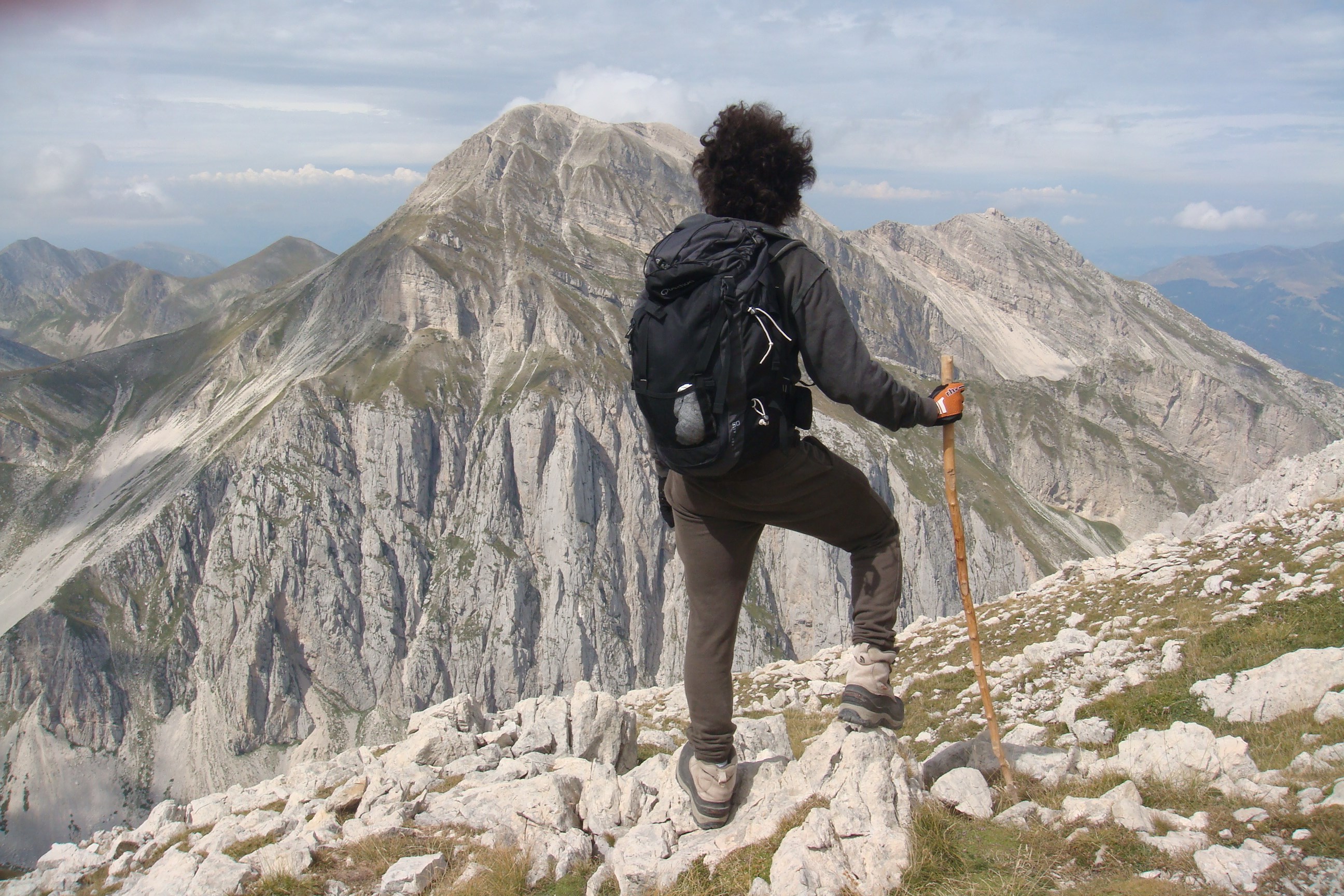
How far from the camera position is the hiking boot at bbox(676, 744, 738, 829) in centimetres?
659

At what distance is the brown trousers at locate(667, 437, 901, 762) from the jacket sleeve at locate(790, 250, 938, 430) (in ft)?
2.18

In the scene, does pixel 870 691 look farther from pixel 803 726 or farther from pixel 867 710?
pixel 803 726

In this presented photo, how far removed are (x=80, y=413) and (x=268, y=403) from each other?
57.3 meters

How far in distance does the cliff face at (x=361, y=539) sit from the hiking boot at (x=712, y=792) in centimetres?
12049

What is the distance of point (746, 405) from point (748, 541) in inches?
56.6

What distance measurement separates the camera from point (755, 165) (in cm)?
584

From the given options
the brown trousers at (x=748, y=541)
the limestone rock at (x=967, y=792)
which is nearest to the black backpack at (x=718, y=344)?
the brown trousers at (x=748, y=541)

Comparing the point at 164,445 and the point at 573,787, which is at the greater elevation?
the point at 573,787

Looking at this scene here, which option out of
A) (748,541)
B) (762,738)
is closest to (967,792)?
(748,541)

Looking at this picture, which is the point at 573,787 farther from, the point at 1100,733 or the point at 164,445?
the point at 164,445

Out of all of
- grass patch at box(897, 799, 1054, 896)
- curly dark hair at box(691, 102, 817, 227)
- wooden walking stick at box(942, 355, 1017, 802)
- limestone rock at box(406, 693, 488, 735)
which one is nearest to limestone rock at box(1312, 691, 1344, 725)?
wooden walking stick at box(942, 355, 1017, 802)

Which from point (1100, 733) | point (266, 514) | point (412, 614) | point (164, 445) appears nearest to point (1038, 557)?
point (412, 614)

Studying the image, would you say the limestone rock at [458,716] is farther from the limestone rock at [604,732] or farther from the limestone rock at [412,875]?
the limestone rock at [412,875]

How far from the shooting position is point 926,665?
16875 millimetres
